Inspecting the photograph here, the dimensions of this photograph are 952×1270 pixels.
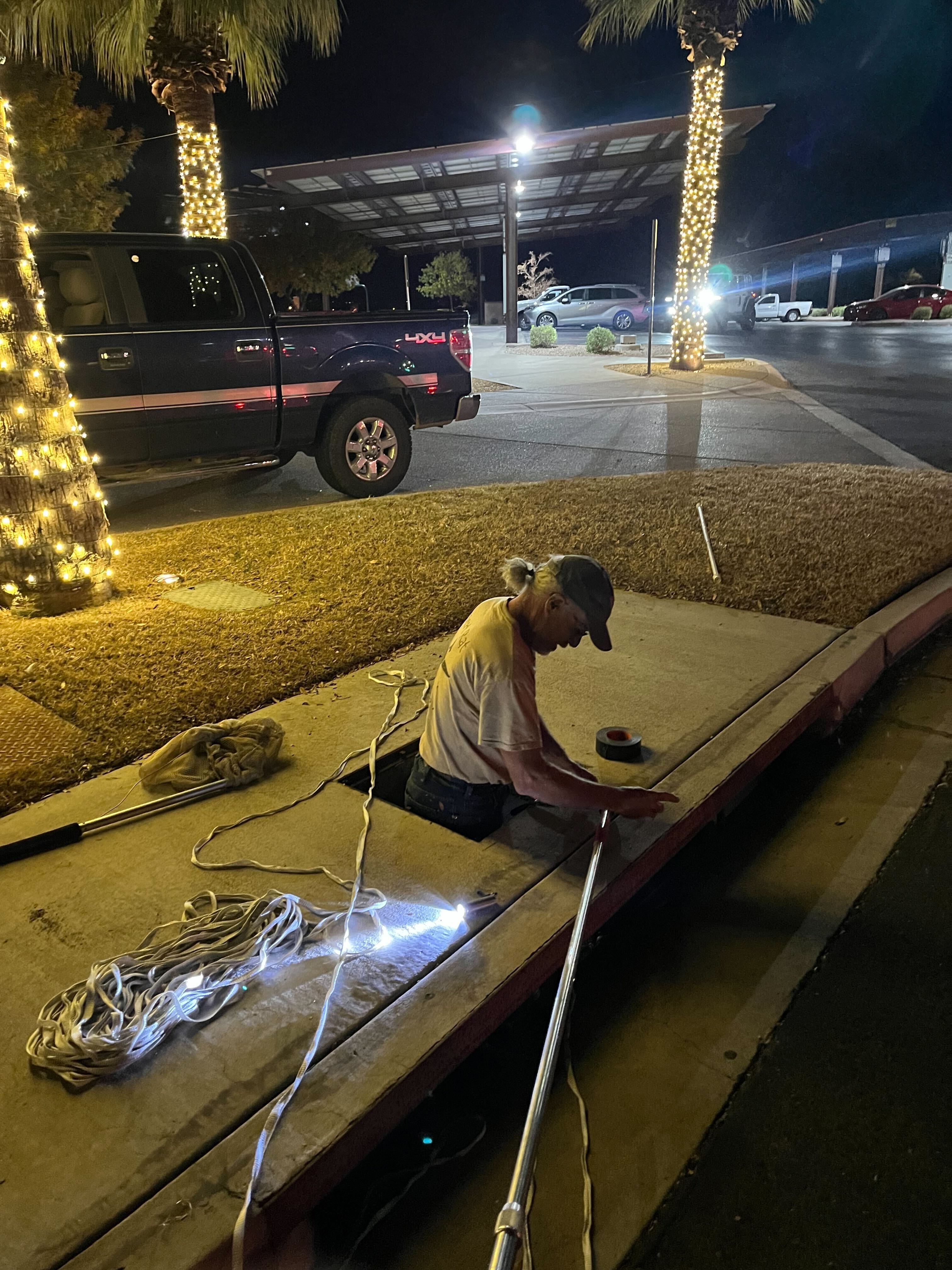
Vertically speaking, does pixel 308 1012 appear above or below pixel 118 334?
below

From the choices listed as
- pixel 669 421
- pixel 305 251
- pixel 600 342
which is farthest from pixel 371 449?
pixel 305 251

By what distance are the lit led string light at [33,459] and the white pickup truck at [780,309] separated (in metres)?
43.9

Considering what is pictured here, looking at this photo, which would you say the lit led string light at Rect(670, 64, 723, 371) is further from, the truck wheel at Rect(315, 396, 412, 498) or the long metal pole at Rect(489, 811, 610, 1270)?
the long metal pole at Rect(489, 811, 610, 1270)

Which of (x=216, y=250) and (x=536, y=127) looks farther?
(x=536, y=127)

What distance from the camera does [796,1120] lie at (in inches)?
97.5

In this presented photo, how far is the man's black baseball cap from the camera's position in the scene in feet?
9.32

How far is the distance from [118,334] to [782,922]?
22.0 feet

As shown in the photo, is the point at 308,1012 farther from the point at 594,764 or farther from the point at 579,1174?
the point at 594,764

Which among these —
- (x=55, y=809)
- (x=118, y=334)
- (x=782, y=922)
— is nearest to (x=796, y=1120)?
(x=782, y=922)

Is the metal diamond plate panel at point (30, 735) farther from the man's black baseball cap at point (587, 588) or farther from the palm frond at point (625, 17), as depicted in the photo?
the palm frond at point (625, 17)

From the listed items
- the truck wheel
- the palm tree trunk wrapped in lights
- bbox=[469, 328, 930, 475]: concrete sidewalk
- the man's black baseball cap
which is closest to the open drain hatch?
the man's black baseball cap

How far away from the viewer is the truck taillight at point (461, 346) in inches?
363

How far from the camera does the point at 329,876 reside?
10.3ft

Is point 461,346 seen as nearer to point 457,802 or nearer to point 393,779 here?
point 393,779
